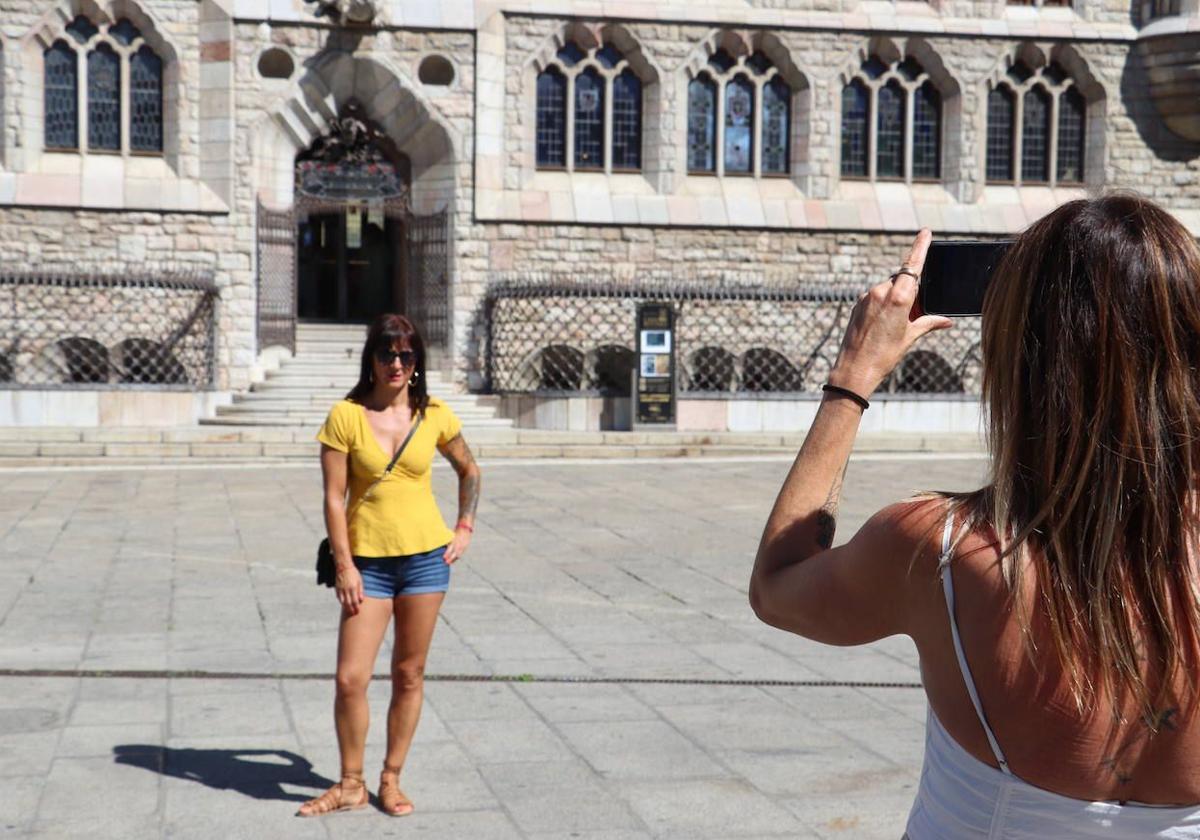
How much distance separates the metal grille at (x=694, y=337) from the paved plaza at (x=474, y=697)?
421 inches

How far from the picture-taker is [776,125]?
24.6 m

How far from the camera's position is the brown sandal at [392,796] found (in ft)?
16.1

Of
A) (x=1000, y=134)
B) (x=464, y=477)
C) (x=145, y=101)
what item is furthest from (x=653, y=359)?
→ (x=464, y=477)

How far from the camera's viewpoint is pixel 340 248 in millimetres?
25219

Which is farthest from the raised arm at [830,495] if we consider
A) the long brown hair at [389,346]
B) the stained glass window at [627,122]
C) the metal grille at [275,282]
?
the stained glass window at [627,122]

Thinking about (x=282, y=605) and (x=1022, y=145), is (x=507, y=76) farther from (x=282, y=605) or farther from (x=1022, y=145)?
(x=282, y=605)

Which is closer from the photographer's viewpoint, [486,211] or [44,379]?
[44,379]

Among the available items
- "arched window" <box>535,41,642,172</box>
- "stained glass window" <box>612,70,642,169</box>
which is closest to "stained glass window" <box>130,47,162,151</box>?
"arched window" <box>535,41,642,172</box>

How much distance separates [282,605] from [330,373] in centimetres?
1347

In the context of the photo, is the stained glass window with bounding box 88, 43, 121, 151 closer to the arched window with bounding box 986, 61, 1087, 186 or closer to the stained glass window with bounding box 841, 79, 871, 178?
the stained glass window with bounding box 841, 79, 871, 178

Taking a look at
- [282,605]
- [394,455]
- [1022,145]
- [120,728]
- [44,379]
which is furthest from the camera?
[1022,145]

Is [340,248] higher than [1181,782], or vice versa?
[340,248]

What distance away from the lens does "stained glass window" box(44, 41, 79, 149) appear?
2252 centimetres

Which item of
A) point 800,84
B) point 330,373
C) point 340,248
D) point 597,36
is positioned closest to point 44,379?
point 330,373
